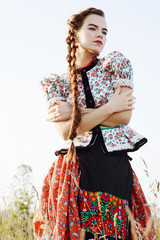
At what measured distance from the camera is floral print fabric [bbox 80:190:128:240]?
2.44m

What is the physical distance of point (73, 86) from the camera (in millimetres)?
2736

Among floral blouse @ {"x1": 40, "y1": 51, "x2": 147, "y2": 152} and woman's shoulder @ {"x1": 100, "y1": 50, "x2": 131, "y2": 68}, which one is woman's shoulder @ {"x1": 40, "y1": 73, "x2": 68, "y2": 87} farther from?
woman's shoulder @ {"x1": 100, "y1": 50, "x2": 131, "y2": 68}

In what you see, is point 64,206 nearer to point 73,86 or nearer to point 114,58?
point 73,86

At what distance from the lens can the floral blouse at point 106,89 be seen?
8.73 feet

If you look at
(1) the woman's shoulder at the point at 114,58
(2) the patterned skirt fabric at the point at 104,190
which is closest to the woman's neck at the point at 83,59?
(1) the woman's shoulder at the point at 114,58

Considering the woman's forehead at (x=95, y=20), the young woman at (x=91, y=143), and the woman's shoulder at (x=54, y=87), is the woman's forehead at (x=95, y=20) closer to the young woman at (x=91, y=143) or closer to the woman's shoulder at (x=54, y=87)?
the young woman at (x=91, y=143)

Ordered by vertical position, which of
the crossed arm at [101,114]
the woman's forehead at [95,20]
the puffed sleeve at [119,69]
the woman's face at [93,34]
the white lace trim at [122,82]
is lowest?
the crossed arm at [101,114]

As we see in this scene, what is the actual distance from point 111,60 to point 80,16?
0.50 metres

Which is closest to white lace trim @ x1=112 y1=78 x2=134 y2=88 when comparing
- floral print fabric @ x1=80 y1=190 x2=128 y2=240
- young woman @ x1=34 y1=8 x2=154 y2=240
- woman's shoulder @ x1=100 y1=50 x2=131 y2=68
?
young woman @ x1=34 y1=8 x2=154 y2=240

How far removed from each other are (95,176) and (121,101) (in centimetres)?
60

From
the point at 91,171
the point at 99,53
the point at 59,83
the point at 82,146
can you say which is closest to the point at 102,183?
the point at 91,171

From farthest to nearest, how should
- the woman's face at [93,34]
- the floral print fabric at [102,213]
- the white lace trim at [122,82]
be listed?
1. the woman's face at [93,34]
2. the white lace trim at [122,82]
3. the floral print fabric at [102,213]

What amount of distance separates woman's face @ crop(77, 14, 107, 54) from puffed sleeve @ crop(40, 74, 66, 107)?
34 centimetres

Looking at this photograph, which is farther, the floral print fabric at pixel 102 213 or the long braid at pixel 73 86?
the long braid at pixel 73 86
